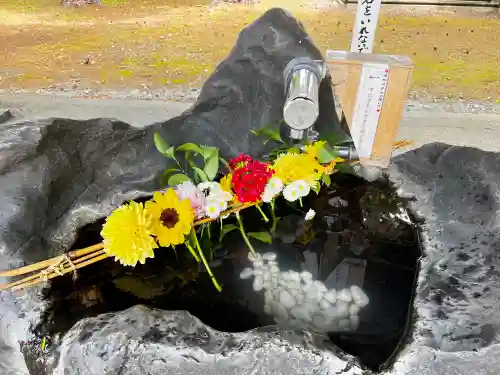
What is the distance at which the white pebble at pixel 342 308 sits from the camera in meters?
0.86

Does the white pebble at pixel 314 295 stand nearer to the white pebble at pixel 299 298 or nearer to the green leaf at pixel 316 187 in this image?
the white pebble at pixel 299 298

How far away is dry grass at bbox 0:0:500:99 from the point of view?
64.8 inches

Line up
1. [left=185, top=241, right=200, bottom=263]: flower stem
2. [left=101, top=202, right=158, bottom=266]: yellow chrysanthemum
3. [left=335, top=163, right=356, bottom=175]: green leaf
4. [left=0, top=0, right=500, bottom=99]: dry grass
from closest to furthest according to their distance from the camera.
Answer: [left=101, top=202, right=158, bottom=266]: yellow chrysanthemum < [left=185, top=241, right=200, bottom=263]: flower stem < [left=335, top=163, right=356, bottom=175]: green leaf < [left=0, top=0, right=500, bottom=99]: dry grass

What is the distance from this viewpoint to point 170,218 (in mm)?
862

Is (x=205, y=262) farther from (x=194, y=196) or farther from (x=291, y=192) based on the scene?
(x=291, y=192)

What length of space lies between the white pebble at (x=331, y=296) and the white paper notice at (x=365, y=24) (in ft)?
2.05

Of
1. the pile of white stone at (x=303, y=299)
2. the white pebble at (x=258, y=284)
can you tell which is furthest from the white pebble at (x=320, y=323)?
the white pebble at (x=258, y=284)

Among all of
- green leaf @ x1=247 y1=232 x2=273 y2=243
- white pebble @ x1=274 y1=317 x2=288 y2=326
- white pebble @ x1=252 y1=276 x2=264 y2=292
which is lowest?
white pebble @ x1=274 y1=317 x2=288 y2=326

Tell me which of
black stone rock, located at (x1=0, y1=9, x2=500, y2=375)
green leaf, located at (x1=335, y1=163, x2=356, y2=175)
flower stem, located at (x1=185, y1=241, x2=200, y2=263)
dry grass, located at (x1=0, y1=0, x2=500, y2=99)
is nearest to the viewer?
black stone rock, located at (x1=0, y1=9, x2=500, y2=375)

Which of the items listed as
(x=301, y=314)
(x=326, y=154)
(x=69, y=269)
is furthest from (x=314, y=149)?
(x=69, y=269)

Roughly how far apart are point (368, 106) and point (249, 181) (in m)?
0.31

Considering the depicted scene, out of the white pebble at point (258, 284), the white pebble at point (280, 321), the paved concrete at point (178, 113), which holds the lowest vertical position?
the paved concrete at point (178, 113)

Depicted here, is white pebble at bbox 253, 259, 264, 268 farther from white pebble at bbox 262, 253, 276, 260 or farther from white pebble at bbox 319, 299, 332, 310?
white pebble at bbox 319, 299, 332, 310

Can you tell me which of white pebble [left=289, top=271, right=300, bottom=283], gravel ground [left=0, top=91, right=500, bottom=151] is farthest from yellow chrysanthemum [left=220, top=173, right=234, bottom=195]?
gravel ground [left=0, top=91, right=500, bottom=151]
